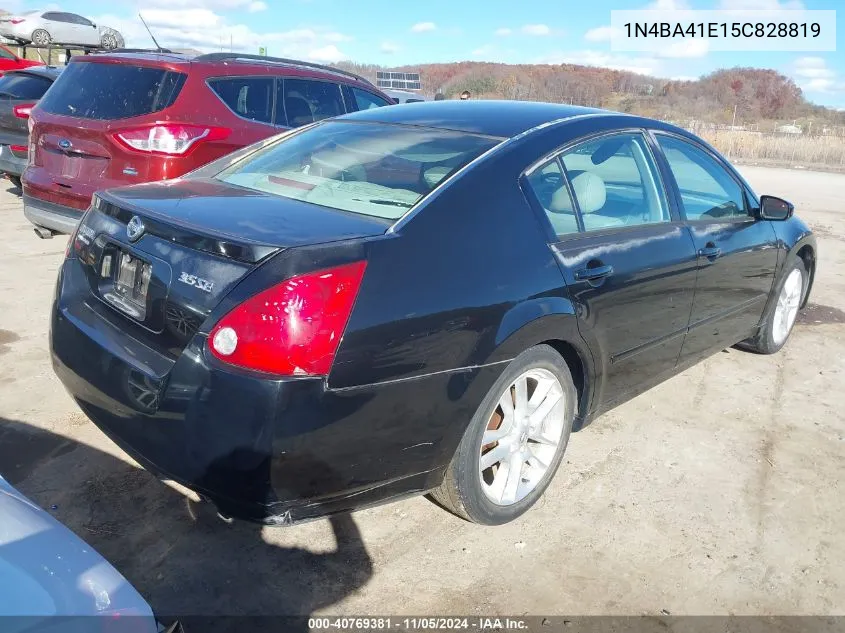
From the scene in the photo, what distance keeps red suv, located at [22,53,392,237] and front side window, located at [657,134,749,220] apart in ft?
11.2

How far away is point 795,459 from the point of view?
3641 mm

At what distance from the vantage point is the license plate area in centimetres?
243

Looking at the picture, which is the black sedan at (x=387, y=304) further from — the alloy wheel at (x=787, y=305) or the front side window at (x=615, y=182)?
the alloy wheel at (x=787, y=305)

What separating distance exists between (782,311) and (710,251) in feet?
5.44

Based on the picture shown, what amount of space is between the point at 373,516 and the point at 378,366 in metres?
0.99

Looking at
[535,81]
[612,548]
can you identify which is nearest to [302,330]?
[612,548]

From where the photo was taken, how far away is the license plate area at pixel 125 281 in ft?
7.98

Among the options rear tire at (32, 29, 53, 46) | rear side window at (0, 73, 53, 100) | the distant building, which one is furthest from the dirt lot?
the distant building

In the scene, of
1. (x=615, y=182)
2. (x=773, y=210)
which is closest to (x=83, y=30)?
(x=773, y=210)

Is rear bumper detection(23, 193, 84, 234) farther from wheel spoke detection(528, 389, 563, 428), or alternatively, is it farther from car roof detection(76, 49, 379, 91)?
wheel spoke detection(528, 389, 563, 428)

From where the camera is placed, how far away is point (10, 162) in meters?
7.88

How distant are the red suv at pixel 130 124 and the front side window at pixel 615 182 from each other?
3.29 m

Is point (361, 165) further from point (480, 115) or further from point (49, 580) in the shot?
point (49, 580)

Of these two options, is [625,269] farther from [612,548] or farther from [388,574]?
[388,574]
